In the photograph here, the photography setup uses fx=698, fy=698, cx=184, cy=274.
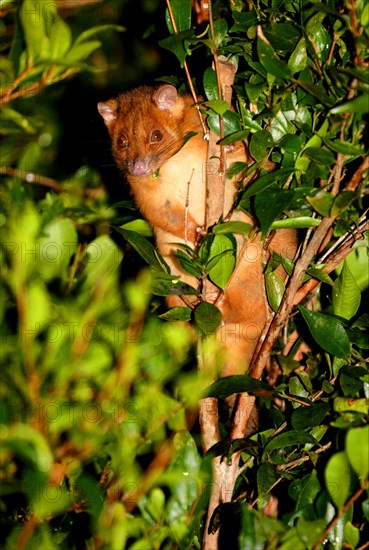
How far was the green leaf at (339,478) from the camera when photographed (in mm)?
1686

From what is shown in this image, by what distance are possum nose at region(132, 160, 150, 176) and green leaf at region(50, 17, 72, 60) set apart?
74.5 inches

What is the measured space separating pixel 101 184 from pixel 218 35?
1.75m

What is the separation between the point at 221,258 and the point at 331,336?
0.39m

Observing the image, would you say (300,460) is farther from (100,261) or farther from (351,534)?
(100,261)

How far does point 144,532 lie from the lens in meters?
1.77

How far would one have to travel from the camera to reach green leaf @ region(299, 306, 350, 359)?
199cm

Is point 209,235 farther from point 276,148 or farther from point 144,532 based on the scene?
point 144,532

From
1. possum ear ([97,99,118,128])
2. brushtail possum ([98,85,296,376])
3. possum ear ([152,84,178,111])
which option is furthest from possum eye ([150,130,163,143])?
possum ear ([97,99,118,128])

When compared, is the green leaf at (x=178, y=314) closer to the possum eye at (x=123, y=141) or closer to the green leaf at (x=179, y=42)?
the green leaf at (x=179, y=42)

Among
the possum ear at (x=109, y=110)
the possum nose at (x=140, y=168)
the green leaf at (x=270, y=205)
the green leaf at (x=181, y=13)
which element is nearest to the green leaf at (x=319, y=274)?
the green leaf at (x=270, y=205)

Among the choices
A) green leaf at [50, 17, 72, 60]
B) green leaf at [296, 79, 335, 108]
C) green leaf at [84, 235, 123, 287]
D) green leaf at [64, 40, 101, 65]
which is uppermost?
green leaf at [50, 17, 72, 60]

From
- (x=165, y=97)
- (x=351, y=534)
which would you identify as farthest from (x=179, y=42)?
(x=165, y=97)

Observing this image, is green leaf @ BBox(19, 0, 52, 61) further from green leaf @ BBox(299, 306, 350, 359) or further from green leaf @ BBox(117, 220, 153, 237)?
green leaf @ BBox(299, 306, 350, 359)

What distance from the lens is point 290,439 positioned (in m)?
2.02
